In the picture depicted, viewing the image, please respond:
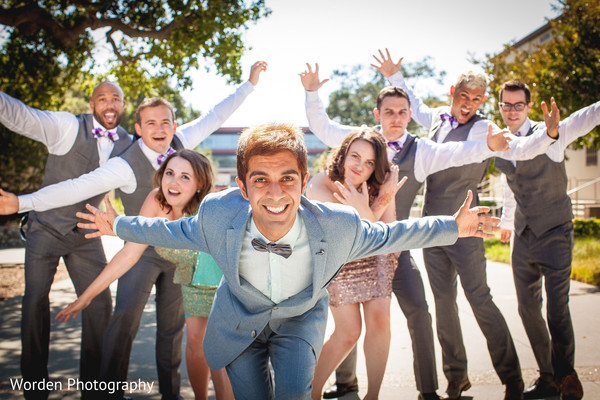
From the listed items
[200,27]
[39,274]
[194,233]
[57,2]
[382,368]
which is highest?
[57,2]

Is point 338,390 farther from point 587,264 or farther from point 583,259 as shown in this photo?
point 583,259

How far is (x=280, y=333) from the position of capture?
8.37 feet

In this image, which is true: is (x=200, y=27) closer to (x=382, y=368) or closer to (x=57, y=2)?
(x=57, y=2)

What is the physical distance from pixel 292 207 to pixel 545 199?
2.38 meters

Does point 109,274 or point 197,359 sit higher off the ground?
point 109,274

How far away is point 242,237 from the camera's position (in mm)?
2439

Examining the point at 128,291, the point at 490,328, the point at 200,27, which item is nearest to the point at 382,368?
the point at 490,328

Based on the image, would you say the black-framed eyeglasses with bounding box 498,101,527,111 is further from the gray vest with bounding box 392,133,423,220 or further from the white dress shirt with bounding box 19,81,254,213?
the white dress shirt with bounding box 19,81,254,213

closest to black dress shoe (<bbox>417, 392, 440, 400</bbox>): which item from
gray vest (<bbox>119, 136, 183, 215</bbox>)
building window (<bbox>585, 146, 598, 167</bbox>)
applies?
gray vest (<bbox>119, 136, 183, 215</bbox>)

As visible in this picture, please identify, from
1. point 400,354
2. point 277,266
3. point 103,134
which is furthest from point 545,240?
point 103,134

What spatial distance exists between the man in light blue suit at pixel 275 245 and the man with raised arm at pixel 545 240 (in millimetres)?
1436

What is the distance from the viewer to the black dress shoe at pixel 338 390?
372 centimetres

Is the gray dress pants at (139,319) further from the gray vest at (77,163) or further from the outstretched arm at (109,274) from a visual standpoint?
the gray vest at (77,163)

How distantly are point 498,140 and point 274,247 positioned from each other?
179cm
